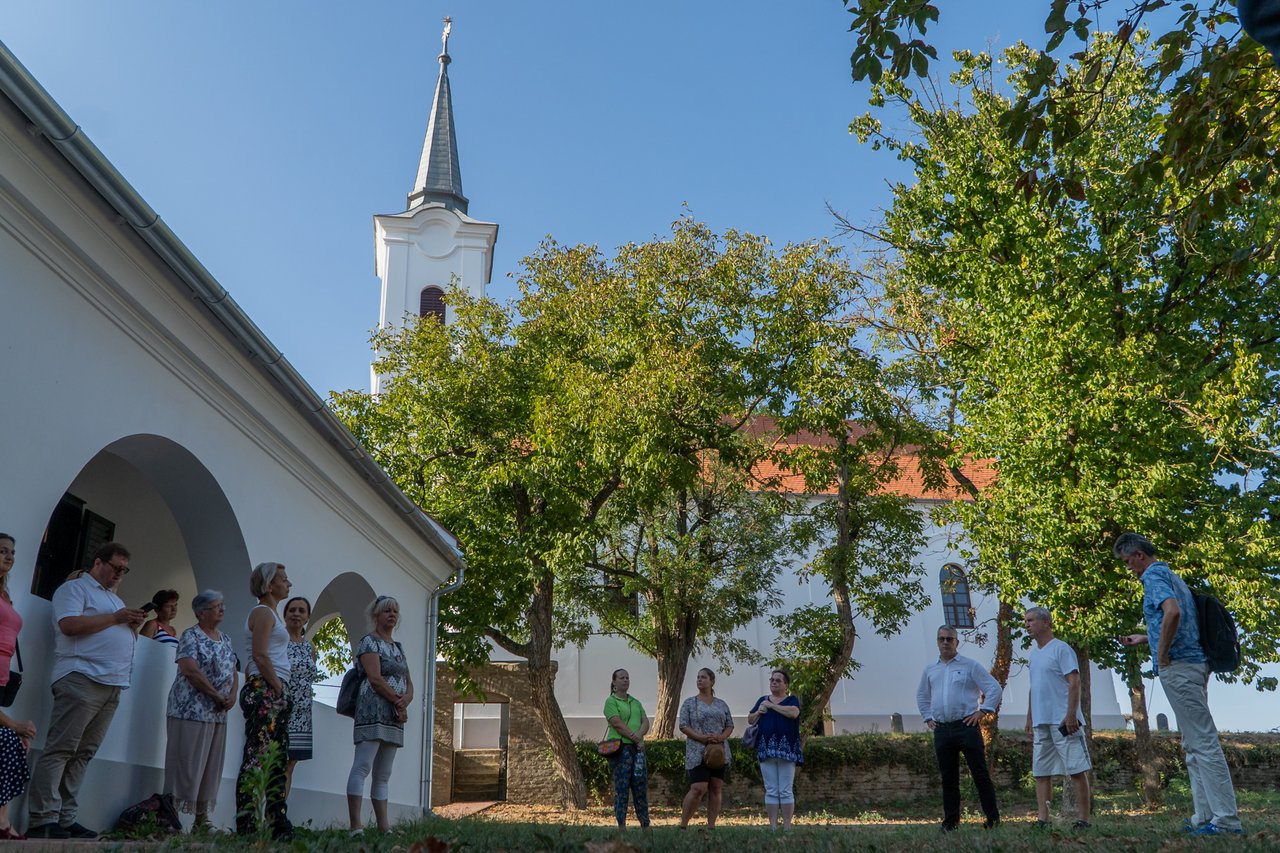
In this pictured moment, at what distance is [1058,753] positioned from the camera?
328 inches

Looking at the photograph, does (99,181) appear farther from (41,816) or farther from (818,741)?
(818,741)

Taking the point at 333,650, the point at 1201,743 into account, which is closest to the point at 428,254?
the point at 333,650

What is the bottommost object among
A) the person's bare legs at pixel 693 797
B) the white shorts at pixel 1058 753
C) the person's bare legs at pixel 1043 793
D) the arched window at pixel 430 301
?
the person's bare legs at pixel 693 797

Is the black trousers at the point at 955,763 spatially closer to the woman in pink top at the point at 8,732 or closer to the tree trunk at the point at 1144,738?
the woman in pink top at the point at 8,732

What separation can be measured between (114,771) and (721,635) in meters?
24.4

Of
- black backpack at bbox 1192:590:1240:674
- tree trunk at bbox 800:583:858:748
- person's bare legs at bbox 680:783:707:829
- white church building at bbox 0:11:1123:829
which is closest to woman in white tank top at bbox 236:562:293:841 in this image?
white church building at bbox 0:11:1123:829

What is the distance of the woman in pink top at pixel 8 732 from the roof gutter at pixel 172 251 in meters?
1.97

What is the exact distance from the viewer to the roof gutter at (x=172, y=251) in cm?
502

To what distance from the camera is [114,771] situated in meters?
6.31

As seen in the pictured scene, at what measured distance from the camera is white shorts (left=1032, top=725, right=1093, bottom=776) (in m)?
8.18

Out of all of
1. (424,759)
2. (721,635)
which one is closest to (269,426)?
(424,759)

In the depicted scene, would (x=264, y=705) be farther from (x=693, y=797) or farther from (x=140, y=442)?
(x=693, y=797)

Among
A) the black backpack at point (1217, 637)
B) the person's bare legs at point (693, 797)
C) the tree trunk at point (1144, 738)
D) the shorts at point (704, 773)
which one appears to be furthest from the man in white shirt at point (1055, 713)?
the tree trunk at point (1144, 738)

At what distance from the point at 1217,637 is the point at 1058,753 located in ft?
6.99
